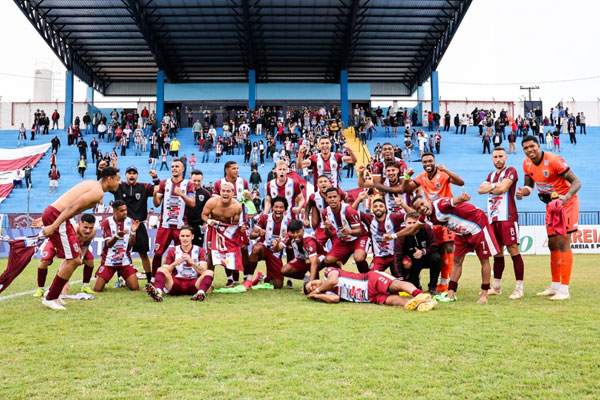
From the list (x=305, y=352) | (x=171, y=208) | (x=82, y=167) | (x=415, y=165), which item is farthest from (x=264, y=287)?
(x=82, y=167)

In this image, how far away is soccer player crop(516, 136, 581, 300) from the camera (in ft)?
25.1

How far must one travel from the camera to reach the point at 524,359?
14.3ft

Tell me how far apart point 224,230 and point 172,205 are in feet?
4.28

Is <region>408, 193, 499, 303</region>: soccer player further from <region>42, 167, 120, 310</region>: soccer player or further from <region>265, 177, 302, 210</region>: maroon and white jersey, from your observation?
<region>42, 167, 120, 310</region>: soccer player

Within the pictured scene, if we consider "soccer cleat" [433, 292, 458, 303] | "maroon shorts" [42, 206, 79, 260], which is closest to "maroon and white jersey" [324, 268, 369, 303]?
"soccer cleat" [433, 292, 458, 303]

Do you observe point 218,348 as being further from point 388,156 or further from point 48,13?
point 48,13

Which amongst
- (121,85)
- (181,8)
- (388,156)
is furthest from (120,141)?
(388,156)

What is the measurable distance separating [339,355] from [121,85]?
4789cm

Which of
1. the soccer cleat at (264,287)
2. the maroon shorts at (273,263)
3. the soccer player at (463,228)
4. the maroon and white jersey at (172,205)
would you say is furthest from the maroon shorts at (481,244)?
the maroon and white jersey at (172,205)

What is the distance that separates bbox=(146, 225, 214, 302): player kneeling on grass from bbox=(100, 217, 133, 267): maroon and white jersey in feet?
4.75

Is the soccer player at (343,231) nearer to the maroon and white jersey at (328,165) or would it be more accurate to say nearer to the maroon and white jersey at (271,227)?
the maroon and white jersey at (271,227)

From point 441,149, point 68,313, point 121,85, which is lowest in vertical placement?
point 68,313

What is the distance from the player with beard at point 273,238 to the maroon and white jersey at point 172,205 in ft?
4.83

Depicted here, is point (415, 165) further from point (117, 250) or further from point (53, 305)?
point (53, 305)
